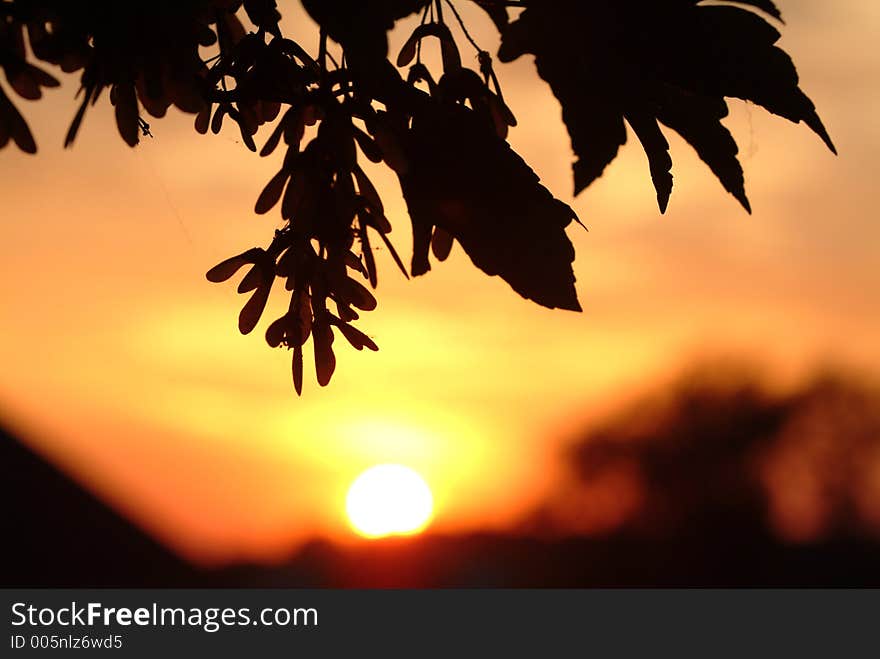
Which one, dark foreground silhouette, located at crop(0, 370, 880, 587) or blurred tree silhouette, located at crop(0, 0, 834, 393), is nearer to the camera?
blurred tree silhouette, located at crop(0, 0, 834, 393)

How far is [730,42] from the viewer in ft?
6.20

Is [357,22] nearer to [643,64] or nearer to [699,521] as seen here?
[643,64]

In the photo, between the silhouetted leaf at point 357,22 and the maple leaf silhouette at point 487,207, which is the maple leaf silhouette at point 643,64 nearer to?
the maple leaf silhouette at point 487,207

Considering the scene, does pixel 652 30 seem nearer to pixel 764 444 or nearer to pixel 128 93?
pixel 128 93

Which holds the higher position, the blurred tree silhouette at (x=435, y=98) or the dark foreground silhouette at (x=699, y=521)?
the dark foreground silhouette at (x=699, y=521)

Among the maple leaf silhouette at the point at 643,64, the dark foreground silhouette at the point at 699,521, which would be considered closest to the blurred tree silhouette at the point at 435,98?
the maple leaf silhouette at the point at 643,64

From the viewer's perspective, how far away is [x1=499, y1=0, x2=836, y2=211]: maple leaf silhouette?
1.84m

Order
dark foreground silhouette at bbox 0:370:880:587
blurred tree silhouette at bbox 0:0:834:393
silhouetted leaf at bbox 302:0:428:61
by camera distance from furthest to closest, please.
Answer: dark foreground silhouette at bbox 0:370:880:587, blurred tree silhouette at bbox 0:0:834:393, silhouetted leaf at bbox 302:0:428:61

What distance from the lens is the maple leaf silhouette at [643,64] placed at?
1.84 m

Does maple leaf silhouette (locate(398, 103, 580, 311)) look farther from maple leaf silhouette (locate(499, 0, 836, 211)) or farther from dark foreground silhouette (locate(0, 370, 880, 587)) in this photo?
dark foreground silhouette (locate(0, 370, 880, 587))

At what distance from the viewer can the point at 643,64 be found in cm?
186

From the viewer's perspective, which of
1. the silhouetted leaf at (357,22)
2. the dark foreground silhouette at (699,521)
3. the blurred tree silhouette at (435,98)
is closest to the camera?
the silhouetted leaf at (357,22)

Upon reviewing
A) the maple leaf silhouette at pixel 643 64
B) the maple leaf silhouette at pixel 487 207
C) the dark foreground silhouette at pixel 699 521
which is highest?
the dark foreground silhouette at pixel 699 521

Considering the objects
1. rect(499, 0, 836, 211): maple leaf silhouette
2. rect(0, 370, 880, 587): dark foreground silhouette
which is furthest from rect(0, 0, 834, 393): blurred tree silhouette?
rect(0, 370, 880, 587): dark foreground silhouette
